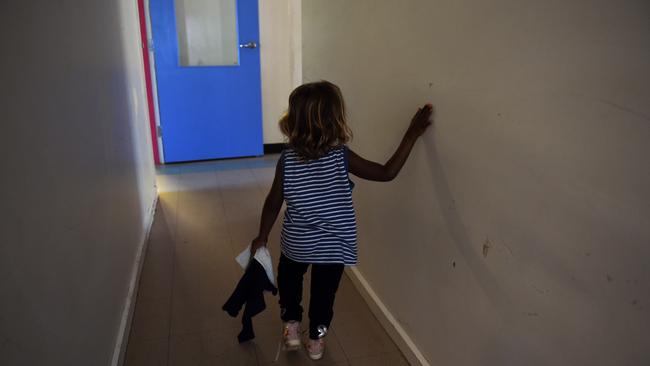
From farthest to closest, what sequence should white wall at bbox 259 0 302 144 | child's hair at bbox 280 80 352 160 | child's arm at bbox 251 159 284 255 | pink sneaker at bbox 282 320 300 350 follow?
white wall at bbox 259 0 302 144 < pink sneaker at bbox 282 320 300 350 < child's arm at bbox 251 159 284 255 < child's hair at bbox 280 80 352 160

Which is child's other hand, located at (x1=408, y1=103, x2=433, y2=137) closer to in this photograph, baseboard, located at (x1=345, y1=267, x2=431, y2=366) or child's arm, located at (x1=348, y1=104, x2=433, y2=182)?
child's arm, located at (x1=348, y1=104, x2=433, y2=182)

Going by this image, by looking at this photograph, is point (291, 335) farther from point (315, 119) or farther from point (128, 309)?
point (315, 119)

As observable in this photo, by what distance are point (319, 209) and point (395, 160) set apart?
10.7 inches

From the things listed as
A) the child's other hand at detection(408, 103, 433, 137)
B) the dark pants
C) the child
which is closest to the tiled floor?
the dark pants

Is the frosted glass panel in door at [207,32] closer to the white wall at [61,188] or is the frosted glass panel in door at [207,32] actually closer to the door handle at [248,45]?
the door handle at [248,45]

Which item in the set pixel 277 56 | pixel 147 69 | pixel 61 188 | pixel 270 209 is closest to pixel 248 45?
pixel 277 56

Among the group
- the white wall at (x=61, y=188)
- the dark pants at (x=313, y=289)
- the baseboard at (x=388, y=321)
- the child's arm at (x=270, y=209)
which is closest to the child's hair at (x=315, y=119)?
the child's arm at (x=270, y=209)

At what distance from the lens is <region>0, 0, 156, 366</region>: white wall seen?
2.80 feet

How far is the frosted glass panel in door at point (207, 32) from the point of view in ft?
12.9

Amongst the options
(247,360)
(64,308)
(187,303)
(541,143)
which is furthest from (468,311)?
(187,303)

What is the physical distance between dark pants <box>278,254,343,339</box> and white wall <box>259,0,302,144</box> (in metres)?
2.97

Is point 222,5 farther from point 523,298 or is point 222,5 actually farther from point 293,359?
point 523,298

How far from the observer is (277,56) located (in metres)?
4.30

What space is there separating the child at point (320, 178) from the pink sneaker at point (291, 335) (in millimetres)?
170
